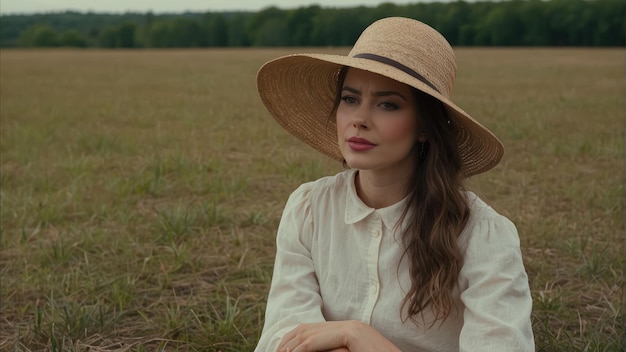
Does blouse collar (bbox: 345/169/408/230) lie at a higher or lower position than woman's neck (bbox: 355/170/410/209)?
lower

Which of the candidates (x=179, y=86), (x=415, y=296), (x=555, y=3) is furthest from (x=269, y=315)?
(x=555, y=3)

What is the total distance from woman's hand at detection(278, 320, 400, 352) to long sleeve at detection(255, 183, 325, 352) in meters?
0.15

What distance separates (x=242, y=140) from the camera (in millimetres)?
7805

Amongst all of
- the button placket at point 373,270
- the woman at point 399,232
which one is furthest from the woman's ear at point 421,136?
the button placket at point 373,270

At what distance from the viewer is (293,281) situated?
7.47ft

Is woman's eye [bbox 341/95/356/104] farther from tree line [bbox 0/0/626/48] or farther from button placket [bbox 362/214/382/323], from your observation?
tree line [bbox 0/0/626/48]

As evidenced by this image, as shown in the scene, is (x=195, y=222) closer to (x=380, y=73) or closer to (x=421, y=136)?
(x=421, y=136)

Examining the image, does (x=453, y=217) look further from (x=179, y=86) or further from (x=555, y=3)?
(x=555, y=3)

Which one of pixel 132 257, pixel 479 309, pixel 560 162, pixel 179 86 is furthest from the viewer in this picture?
pixel 179 86

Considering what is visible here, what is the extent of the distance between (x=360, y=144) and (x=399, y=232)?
0.28 metres

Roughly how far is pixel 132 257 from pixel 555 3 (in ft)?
178

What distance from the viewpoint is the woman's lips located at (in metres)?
2.07

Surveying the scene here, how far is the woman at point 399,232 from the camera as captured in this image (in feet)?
6.65

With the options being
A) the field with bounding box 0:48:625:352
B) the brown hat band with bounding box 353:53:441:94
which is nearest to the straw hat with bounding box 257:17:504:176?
the brown hat band with bounding box 353:53:441:94
